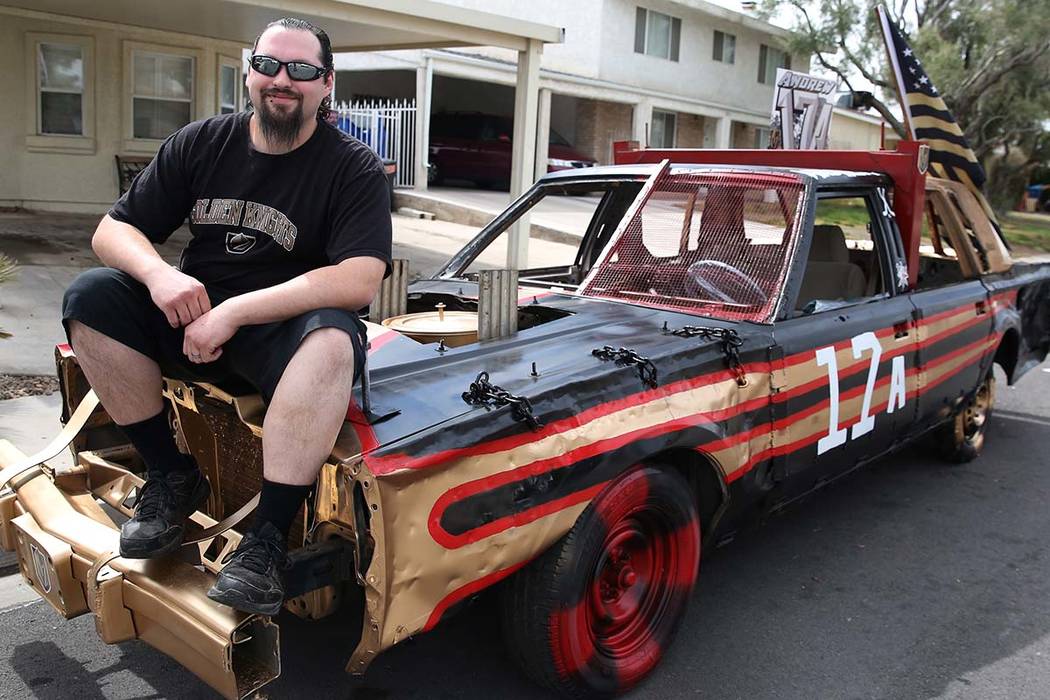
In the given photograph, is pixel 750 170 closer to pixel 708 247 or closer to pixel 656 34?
pixel 708 247

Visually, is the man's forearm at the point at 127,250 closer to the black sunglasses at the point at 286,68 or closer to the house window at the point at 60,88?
the black sunglasses at the point at 286,68

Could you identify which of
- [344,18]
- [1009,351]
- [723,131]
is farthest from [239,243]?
[723,131]

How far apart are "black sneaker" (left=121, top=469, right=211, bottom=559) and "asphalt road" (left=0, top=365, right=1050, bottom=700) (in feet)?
2.35

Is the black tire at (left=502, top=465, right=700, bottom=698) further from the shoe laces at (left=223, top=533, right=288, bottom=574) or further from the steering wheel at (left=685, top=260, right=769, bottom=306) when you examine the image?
the steering wheel at (left=685, top=260, right=769, bottom=306)

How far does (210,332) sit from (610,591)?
150 cm

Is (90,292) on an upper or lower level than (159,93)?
lower

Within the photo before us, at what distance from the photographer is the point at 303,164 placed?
9.27 ft

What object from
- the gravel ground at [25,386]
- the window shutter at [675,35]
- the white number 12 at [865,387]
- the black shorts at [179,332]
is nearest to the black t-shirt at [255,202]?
the black shorts at [179,332]

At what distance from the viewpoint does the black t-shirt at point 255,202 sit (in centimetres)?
278

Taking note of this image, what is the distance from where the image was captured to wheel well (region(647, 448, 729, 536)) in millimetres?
3205

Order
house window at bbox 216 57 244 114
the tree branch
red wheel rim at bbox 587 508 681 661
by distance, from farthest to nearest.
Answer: the tree branch → house window at bbox 216 57 244 114 → red wheel rim at bbox 587 508 681 661

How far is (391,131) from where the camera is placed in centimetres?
1950

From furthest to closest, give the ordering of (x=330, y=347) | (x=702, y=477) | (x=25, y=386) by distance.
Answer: (x=25, y=386) → (x=702, y=477) → (x=330, y=347)

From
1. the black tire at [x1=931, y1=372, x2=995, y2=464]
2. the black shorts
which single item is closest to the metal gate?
the black tire at [x1=931, y1=372, x2=995, y2=464]
